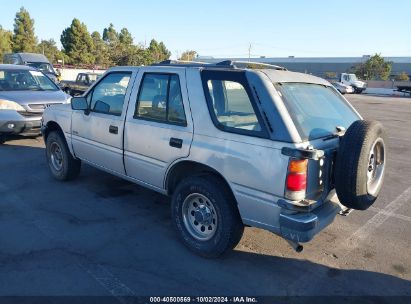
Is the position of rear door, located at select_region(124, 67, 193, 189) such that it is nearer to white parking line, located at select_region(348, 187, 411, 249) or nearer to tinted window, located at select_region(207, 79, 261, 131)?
tinted window, located at select_region(207, 79, 261, 131)

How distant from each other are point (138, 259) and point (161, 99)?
1.67 meters

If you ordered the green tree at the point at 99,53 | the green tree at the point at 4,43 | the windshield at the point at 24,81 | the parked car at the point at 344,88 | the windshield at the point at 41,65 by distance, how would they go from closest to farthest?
the windshield at the point at 24,81 < the windshield at the point at 41,65 < the parked car at the point at 344,88 < the green tree at the point at 4,43 < the green tree at the point at 99,53

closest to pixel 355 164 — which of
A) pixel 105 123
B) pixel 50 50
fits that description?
pixel 105 123

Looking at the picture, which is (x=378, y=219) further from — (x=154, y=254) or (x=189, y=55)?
(x=189, y=55)

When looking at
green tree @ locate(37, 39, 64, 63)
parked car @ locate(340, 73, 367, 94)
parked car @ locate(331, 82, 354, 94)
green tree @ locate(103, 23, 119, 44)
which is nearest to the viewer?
parked car @ locate(331, 82, 354, 94)

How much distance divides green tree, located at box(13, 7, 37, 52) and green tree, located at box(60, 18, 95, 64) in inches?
180

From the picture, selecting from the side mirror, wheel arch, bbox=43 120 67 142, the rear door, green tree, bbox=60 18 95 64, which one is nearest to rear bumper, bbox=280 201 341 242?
the rear door

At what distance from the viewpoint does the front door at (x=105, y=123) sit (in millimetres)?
4430

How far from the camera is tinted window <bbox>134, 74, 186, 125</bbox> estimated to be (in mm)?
3781

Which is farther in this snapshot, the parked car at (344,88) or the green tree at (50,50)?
the green tree at (50,50)

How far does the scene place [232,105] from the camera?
11.5 feet

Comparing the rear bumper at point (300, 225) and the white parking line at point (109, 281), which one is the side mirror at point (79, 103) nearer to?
the white parking line at point (109, 281)

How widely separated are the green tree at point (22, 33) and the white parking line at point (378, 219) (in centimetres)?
5447

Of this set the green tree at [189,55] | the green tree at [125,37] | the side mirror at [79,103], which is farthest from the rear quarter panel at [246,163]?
the green tree at [189,55]
